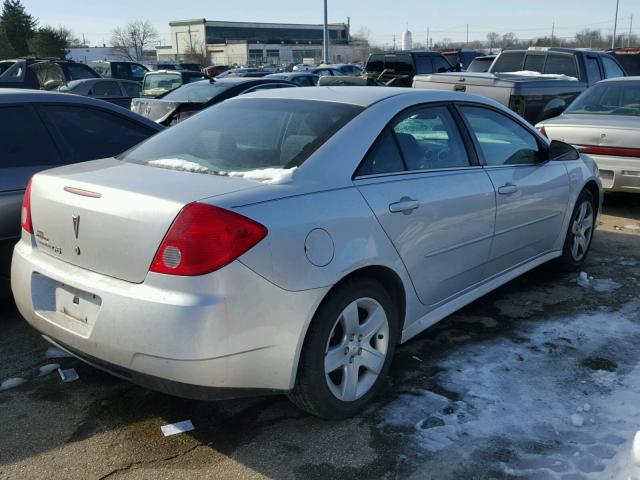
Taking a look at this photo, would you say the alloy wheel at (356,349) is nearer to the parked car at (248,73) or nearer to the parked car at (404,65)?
the parked car at (404,65)

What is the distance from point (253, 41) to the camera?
105562mm

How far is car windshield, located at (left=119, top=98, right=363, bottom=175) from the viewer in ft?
10.2

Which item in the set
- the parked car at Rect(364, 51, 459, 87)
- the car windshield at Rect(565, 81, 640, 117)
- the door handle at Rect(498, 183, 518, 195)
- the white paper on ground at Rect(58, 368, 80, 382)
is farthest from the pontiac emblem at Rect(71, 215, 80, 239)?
the parked car at Rect(364, 51, 459, 87)

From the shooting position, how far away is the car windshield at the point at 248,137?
3.10 meters

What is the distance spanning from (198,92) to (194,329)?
26.8 feet

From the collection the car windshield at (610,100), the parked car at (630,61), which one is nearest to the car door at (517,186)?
the car windshield at (610,100)

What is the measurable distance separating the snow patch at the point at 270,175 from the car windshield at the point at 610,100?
5870 mm

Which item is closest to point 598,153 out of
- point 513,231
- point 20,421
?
point 513,231

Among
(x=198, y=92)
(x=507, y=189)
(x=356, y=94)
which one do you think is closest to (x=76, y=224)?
(x=356, y=94)

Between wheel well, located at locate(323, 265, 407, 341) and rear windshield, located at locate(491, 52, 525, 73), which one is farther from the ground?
rear windshield, located at locate(491, 52, 525, 73)

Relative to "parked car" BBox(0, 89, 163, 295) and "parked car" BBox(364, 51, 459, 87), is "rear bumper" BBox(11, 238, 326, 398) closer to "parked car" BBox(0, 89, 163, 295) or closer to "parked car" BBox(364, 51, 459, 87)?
"parked car" BBox(0, 89, 163, 295)

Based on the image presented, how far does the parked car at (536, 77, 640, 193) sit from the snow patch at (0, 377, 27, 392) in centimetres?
580

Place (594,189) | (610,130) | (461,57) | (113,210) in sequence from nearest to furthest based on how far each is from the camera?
(113,210) < (594,189) < (610,130) < (461,57)

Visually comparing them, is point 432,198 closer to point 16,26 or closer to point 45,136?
point 45,136
